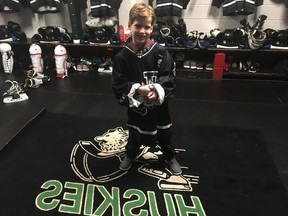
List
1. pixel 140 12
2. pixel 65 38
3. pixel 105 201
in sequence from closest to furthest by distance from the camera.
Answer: pixel 140 12, pixel 105 201, pixel 65 38

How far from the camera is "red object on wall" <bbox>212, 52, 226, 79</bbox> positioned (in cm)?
366

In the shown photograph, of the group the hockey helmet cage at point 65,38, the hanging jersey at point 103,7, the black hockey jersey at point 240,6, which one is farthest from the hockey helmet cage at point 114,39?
the black hockey jersey at point 240,6

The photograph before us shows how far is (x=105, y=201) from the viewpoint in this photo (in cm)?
171

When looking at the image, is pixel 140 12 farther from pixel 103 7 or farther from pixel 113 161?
pixel 103 7

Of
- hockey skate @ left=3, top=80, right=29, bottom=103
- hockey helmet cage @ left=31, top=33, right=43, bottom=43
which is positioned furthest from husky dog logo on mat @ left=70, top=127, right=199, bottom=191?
hockey helmet cage @ left=31, top=33, right=43, bottom=43

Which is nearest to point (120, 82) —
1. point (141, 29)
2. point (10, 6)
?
point (141, 29)

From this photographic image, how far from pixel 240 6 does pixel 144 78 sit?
2552mm

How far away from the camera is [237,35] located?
12.0 ft

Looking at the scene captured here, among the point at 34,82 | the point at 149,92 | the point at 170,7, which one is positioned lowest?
the point at 34,82

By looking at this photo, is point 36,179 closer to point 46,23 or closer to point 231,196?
point 231,196

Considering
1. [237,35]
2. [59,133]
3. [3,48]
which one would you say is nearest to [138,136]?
[59,133]

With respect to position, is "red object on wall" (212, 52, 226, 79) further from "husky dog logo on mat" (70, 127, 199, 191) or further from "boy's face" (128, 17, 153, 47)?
"boy's face" (128, 17, 153, 47)

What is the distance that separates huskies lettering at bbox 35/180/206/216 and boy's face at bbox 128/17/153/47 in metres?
1.01

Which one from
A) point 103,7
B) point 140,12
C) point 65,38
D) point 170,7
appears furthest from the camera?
point 65,38
